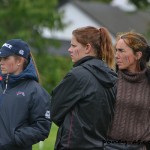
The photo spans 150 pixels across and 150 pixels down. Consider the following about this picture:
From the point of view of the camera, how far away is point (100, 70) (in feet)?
18.1

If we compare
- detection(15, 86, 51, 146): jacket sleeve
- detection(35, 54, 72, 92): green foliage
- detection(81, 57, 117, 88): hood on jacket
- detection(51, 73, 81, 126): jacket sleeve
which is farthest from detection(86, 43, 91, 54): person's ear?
detection(35, 54, 72, 92): green foliage

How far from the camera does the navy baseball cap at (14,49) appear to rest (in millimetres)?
6145

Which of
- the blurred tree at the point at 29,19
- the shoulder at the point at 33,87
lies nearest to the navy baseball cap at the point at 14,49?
the shoulder at the point at 33,87

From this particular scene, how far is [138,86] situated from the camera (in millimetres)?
5965

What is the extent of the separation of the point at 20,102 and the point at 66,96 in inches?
30.5

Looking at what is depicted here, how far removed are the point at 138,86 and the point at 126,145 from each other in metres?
0.55

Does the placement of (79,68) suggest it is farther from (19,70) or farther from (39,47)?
(39,47)

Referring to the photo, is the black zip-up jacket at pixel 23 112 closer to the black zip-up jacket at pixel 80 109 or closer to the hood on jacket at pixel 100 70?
the black zip-up jacket at pixel 80 109

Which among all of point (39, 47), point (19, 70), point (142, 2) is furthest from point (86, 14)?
point (19, 70)

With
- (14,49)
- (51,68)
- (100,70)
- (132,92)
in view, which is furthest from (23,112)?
(51,68)

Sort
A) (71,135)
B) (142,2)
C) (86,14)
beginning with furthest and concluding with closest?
(86,14) → (142,2) → (71,135)

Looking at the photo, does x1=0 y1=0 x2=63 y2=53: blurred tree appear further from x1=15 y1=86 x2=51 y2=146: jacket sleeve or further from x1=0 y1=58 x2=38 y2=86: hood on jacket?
x1=15 y1=86 x2=51 y2=146: jacket sleeve

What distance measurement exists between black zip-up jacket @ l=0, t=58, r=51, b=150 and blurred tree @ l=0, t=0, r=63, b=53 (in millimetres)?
33600

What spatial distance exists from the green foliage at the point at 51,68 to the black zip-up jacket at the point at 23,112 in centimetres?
3270
